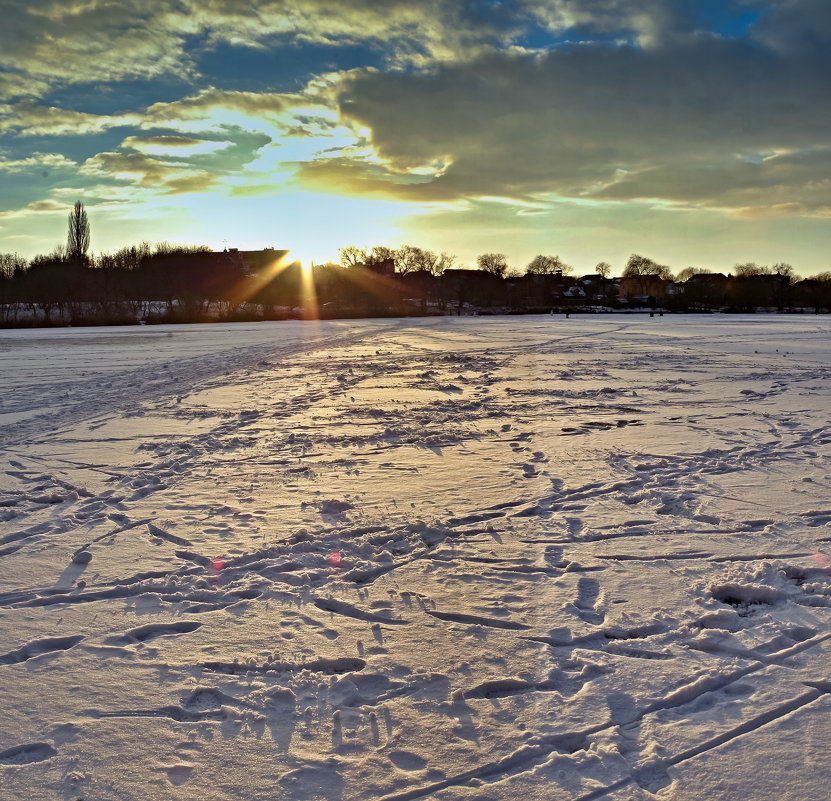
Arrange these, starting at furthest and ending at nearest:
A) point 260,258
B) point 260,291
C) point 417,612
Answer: point 260,258 < point 260,291 < point 417,612

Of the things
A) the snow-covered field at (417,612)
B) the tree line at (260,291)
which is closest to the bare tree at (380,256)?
the tree line at (260,291)

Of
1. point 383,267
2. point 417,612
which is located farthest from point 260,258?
point 417,612

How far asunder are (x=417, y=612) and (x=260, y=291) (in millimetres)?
69486

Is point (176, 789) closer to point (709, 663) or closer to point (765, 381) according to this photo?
point (709, 663)

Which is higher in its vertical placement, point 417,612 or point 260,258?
point 260,258

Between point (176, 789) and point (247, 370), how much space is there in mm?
13380

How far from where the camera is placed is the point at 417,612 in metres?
3.64

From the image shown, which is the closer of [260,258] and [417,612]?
[417,612]

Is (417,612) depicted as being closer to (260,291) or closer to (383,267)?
(260,291)

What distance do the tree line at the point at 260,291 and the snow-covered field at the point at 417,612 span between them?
142 ft

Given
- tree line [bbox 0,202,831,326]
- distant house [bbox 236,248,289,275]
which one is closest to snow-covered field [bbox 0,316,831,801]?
tree line [bbox 0,202,831,326]

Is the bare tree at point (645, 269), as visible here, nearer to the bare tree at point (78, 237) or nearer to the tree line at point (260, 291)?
the tree line at point (260, 291)

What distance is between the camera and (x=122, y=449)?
735 centimetres

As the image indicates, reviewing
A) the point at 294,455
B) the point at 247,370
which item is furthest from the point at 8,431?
the point at 247,370
